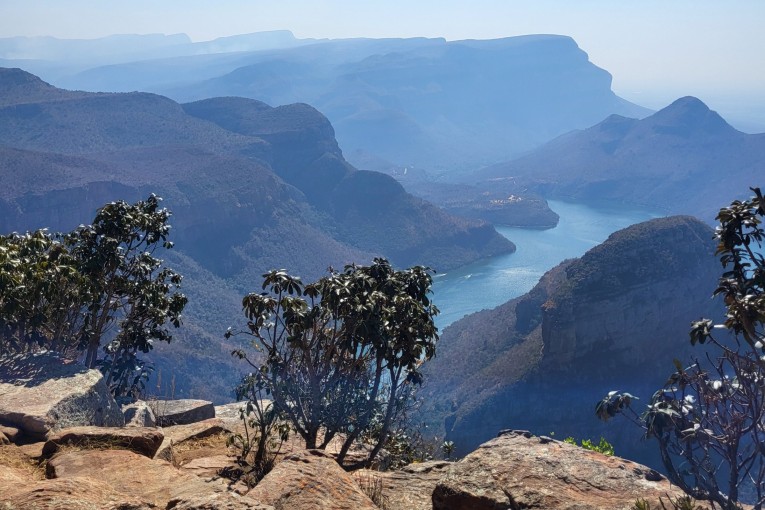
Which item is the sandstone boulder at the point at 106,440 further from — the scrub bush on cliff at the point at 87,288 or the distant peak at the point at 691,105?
the distant peak at the point at 691,105

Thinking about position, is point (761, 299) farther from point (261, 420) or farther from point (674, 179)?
point (674, 179)

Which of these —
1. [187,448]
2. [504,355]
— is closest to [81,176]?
[504,355]

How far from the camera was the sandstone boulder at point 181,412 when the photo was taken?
12578 millimetres

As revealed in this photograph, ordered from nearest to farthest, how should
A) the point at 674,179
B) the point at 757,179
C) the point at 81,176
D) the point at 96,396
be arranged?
1. the point at 96,396
2. the point at 81,176
3. the point at 757,179
4. the point at 674,179

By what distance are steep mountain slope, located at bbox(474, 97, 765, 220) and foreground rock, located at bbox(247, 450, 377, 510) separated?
153m

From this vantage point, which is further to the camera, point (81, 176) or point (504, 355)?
point (81, 176)

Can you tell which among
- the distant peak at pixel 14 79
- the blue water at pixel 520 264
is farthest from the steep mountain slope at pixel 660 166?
the distant peak at pixel 14 79

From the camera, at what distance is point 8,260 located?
11508 millimetres

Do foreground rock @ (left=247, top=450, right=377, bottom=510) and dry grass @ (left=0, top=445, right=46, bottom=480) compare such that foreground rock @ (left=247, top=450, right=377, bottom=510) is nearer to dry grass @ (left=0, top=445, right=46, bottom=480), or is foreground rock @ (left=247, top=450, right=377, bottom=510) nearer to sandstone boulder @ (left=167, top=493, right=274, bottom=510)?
sandstone boulder @ (left=167, top=493, right=274, bottom=510)

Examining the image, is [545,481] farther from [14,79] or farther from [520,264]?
[14,79]

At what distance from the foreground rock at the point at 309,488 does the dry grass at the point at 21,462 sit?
2651 mm

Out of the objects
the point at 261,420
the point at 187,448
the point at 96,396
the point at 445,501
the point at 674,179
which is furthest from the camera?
the point at 674,179

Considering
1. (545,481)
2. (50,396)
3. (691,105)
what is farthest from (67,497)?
(691,105)

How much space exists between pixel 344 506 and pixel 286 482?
580 millimetres
